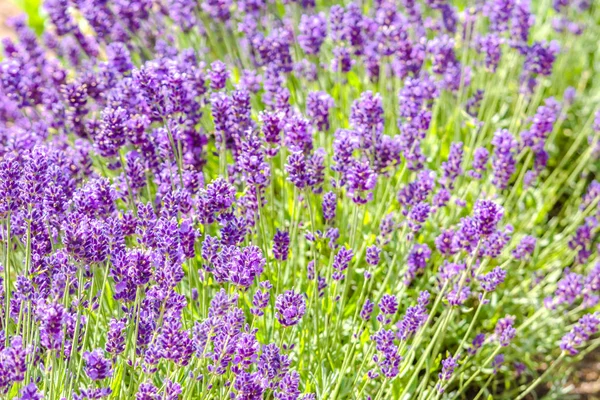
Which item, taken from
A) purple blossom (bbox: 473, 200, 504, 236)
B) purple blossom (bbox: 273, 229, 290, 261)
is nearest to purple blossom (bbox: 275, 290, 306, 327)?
purple blossom (bbox: 273, 229, 290, 261)

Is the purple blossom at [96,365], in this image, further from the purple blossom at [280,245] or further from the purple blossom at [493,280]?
the purple blossom at [493,280]

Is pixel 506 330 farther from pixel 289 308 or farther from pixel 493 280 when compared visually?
pixel 289 308

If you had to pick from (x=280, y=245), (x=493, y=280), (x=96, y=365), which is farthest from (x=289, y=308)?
(x=493, y=280)

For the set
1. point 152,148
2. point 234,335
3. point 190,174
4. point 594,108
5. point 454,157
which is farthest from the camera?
point 594,108

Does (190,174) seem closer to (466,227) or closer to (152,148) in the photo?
(152,148)

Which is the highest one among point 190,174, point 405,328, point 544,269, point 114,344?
point 190,174

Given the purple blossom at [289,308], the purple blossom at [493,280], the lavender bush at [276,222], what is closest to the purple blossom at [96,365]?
the lavender bush at [276,222]

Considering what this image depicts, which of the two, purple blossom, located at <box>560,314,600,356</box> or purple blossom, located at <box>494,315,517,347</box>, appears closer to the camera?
purple blossom, located at <box>494,315,517,347</box>

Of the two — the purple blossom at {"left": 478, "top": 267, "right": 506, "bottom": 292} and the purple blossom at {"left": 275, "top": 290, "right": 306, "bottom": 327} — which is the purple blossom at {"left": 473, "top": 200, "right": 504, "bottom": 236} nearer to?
the purple blossom at {"left": 478, "top": 267, "right": 506, "bottom": 292}

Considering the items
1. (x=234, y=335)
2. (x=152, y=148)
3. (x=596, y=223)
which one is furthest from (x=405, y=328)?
(x=596, y=223)
